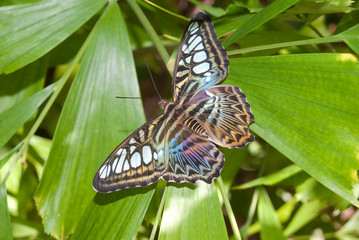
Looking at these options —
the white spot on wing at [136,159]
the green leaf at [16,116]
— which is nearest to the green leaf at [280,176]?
the white spot on wing at [136,159]

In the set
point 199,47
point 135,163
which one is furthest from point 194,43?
point 135,163

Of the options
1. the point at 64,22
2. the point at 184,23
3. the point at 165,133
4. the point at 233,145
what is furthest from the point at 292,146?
the point at 184,23

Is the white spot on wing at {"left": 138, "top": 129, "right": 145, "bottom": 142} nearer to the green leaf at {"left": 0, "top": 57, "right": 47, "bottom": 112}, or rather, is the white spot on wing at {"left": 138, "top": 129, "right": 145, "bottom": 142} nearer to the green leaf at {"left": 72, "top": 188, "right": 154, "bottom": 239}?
the green leaf at {"left": 72, "top": 188, "right": 154, "bottom": 239}

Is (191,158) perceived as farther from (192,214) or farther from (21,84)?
(21,84)

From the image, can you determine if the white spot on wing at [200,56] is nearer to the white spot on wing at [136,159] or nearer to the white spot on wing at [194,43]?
the white spot on wing at [194,43]

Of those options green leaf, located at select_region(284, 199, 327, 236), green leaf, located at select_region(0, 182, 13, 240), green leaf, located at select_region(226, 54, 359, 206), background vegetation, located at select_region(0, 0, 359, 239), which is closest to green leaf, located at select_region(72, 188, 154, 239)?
background vegetation, located at select_region(0, 0, 359, 239)

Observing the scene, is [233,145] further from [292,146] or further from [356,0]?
[356,0]

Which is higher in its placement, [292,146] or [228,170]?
[292,146]
